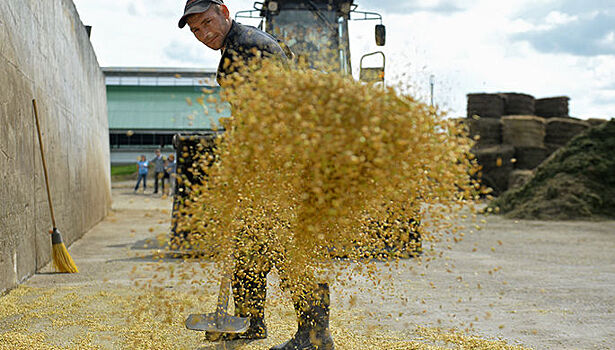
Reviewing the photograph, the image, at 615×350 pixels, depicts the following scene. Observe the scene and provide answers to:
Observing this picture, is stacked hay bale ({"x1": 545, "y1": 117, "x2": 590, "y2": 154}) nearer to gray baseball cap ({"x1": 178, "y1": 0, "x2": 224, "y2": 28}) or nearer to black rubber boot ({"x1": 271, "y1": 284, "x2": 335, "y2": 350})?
black rubber boot ({"x1": 271, "y1": 284, "x2": 335, "y2": 350})

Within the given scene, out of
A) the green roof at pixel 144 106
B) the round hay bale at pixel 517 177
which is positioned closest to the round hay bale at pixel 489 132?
the round hay bale at pixel 517 177

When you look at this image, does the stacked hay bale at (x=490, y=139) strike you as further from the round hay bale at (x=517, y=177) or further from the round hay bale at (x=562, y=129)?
the round hay bale at (x=562, y=129)

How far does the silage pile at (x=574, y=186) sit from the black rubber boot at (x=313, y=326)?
29.3ft

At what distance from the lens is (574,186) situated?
11.1m

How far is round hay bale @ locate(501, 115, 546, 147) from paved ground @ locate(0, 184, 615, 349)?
32.6ft

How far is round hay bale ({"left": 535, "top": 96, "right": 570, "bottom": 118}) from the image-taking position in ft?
54.2

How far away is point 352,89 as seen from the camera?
192 centimetres

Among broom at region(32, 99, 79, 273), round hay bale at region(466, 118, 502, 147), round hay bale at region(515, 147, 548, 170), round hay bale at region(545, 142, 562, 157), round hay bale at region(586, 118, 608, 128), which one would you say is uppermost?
round hay bale at region(586, 118, 608, 128)

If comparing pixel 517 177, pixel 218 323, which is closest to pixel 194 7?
pixel 218 323

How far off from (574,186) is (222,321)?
1009 centimetres

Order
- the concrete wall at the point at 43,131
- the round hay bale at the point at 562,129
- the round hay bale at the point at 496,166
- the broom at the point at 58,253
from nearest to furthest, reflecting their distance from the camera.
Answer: the concrete wall at the point at 43,131, the broom at the point at 58,253, the round hay bale at the point at 496,166, the round hay bale at the point at 562,129

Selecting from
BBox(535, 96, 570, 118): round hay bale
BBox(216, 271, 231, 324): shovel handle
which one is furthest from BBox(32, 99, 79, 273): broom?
BBox(535, 96, 570, 118): round hay bale

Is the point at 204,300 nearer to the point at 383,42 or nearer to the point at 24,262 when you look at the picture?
the point at 24,262

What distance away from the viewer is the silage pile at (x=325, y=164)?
6.10ft
